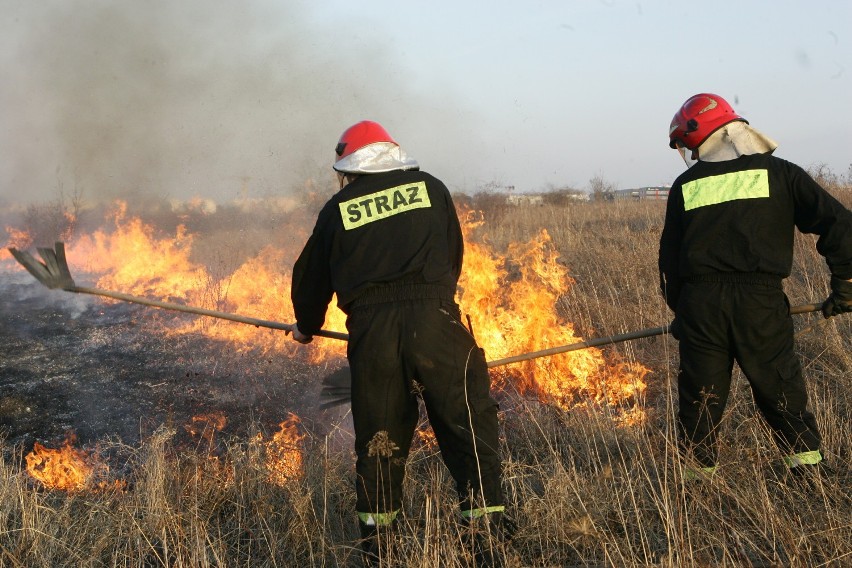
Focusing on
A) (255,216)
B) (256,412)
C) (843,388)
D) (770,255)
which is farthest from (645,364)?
(255,216)

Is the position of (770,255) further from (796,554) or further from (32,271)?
(32,271)

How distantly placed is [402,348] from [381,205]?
28.4 inches

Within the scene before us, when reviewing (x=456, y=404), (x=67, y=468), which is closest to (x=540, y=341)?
(x=456, y=404)

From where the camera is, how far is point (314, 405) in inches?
260

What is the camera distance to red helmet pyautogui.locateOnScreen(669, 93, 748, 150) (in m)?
3.77

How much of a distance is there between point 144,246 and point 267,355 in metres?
5.71

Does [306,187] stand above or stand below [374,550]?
above

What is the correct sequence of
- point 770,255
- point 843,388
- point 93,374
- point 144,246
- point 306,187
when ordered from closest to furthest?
point 770,255
point 843,388
point 93,374
point 144,246
point 306,187

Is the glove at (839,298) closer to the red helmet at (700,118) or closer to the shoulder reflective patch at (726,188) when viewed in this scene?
the shoulder reflective patch at (726,188)

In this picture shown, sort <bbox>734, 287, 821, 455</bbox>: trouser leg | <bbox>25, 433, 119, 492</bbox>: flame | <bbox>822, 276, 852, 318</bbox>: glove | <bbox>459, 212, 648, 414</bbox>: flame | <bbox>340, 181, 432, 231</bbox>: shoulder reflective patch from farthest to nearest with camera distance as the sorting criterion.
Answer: <bbox>459, 212, 648, 414</bbox>: flame → <bbox>25, 433, 119, 492</bbox>: flame → <bbox>822, 276, 852, 318</bbox>: glove → <bbox>734, 287, 821, 455</bbox>: trouser leg → <bbox>340, 181, 432, 231</bbox>: shoulder reflective patch

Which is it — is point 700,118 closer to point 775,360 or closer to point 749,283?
point 749,283

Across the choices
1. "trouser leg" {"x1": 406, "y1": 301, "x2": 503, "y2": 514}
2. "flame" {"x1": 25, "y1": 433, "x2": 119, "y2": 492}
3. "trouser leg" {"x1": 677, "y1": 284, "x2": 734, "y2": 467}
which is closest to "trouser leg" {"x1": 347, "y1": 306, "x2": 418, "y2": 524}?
"trouser leg" {"x1": 406, "y1": 301, "x2": 503, "y2": 514}

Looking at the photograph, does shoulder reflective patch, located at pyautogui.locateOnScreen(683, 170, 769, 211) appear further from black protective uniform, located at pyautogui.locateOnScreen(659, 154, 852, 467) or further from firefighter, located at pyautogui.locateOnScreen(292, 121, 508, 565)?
firefighter, located at pyautogui.locateOnScreen(292, 121, 508, 565)

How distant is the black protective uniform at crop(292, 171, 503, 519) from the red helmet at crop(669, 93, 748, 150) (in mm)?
1559
